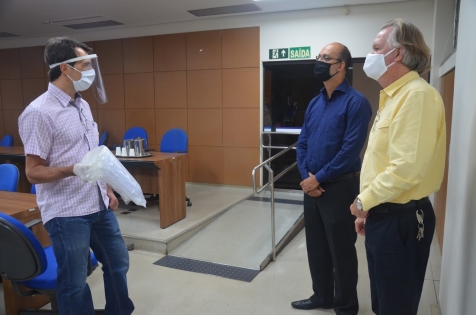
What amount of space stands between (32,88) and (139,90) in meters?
2.47

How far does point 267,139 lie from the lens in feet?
18.7

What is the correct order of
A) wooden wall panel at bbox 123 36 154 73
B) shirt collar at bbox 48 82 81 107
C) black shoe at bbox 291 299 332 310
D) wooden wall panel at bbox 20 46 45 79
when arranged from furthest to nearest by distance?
wooden wall panel at bbox 20 46 45 79 → wooden wall panel at bbox 123 36 154 73 → black shoe at bbox 291 299 332 310 → shirt collar at bbox 48 82 81 107

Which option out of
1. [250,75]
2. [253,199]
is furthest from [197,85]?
[253,199]

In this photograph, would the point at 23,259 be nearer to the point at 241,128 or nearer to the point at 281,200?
the point at 281,200

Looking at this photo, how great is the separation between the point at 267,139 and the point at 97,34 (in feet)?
12.0

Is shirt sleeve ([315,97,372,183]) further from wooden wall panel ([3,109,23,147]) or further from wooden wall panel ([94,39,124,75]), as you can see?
wooden wall panel ([3,109,23,147])

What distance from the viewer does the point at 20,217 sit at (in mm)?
2172

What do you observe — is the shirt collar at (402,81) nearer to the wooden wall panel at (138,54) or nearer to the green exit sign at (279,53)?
the green exit sign at (279,53)

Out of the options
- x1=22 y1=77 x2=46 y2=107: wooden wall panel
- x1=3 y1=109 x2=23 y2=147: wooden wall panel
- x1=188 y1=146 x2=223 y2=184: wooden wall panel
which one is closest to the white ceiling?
x1=22 y1=77 x2=46 y2=107: wooden wall panel

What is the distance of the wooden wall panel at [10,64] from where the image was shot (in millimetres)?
7164

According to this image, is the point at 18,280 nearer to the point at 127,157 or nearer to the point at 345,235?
the point at 345,235

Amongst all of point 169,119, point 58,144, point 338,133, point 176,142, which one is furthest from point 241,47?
point 58,144

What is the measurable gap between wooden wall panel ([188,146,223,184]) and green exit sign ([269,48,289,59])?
5.47 ft

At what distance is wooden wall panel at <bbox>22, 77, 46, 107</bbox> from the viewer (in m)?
7.03
